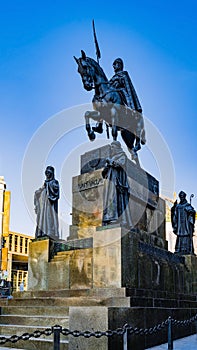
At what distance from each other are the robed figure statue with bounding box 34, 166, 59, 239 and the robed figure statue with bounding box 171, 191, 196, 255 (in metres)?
5.75

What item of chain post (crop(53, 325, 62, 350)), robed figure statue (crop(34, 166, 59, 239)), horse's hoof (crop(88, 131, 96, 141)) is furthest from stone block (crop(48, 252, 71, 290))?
chain post (crop(53, 325, 62, 350))

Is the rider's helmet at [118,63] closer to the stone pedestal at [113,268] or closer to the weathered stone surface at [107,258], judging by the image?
the stone pedestal at [113,268]

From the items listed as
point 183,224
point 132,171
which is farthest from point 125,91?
point 183,224

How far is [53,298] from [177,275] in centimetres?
526

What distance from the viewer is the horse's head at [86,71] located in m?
15.2

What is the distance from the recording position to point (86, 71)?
15.2m

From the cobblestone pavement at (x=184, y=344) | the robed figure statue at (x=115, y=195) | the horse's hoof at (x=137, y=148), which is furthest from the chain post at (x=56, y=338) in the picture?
the horse's hoof at (x=137, y=148)

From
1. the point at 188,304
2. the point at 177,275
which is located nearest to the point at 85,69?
the point at 177,275

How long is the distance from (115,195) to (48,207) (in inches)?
104

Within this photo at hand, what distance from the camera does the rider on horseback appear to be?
16.0m

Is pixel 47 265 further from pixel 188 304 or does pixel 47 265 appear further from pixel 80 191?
pixel 188 304

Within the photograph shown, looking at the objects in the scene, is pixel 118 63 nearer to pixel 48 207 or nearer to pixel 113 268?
pixel 48 207

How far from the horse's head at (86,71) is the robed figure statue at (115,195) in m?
4.14

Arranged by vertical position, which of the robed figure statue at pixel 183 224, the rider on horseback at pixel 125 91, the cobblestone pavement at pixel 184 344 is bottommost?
the cobblestone pavement at pixel 184 344
